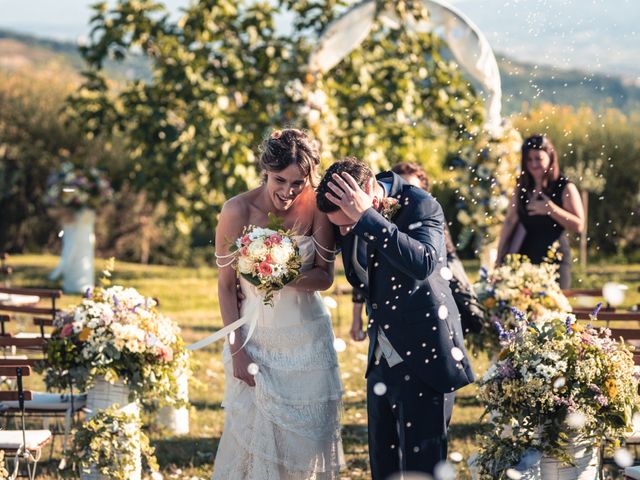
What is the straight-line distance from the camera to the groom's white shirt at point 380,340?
4.16 metres

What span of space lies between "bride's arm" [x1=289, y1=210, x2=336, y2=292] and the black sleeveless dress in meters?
3.00

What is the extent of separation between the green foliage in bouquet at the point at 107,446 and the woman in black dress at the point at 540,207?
10.6ft

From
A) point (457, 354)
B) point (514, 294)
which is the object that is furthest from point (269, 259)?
point (514, 294)

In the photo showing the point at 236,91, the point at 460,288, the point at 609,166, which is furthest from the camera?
the point at 609,166

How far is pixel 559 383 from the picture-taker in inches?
164

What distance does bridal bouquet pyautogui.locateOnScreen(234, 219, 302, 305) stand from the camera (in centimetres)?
426

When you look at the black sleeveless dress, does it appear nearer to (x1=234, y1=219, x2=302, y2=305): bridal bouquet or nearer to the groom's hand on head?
(x1=234, y1=219, x2=302, y2=305): bridal bouquet

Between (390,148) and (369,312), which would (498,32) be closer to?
(369,312)

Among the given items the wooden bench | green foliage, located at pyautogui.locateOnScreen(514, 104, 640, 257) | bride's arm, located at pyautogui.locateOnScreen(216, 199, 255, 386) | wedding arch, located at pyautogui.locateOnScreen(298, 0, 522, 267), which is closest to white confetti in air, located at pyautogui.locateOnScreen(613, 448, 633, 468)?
bride's arm, located at pyautogui.locateOnScreen(216, 199, 255, 386)

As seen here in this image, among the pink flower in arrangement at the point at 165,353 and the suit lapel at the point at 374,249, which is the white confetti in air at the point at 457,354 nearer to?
the suit lapel at the point at 374,249

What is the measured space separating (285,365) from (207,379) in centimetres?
442

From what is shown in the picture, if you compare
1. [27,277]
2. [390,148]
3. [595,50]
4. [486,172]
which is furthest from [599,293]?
[27,277]

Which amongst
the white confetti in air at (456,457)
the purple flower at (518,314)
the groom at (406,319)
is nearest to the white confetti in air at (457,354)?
the groom at (406,319)

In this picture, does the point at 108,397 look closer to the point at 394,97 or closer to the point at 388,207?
the point at 388,207
